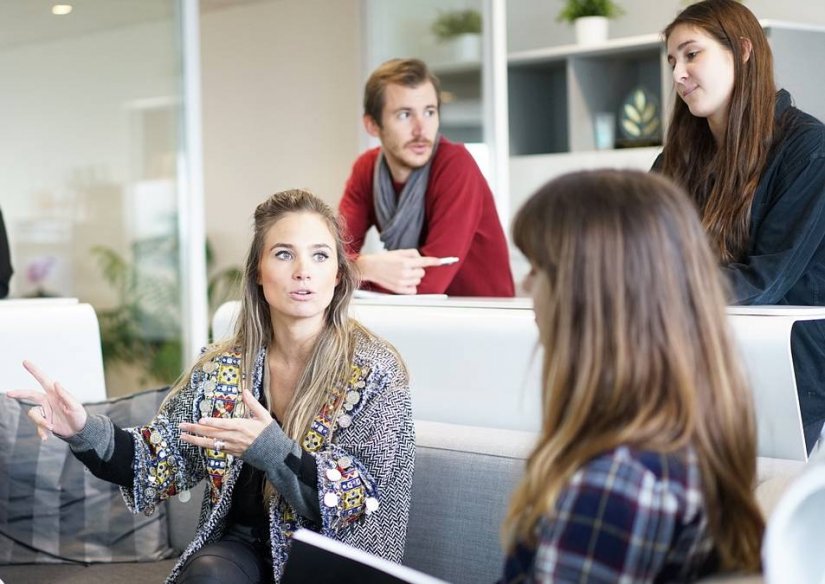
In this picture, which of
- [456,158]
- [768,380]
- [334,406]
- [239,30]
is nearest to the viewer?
[768,380]

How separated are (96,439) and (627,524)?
1.17 m

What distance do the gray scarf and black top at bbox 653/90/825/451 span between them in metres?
1.01

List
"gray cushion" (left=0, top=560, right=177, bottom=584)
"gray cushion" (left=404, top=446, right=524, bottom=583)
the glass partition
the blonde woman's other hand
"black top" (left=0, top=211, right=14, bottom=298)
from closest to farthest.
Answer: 1. the blonde woman's other hand
2. "gray cushion" (left=404, top=446, right=524, bottom=583)
3. "gray cushion" (left=0, top=560, right=177, bottom=584)
4. "black top" (left=0, top=211, right=14, bottom=298)
5. the glass partition

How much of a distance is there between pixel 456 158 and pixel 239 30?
4.18m

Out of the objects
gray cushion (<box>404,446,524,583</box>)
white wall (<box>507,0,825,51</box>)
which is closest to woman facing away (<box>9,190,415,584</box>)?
gray cushion (<box>404,446,524,583</box>)

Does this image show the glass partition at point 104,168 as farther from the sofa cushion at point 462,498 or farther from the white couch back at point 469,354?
the sofa cushion at point 462,498

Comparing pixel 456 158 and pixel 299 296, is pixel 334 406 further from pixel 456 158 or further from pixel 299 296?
pixel 456 158

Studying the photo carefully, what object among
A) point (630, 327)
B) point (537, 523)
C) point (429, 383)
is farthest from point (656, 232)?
point (429, 383)

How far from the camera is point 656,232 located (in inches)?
39.7

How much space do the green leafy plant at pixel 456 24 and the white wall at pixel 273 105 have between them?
0.97 metres

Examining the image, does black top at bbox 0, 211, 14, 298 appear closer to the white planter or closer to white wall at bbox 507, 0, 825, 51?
the white planter

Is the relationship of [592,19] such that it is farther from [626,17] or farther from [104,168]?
[104,168]

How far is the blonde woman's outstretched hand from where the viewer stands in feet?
5.91

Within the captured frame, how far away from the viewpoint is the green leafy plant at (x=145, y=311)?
418 cm
